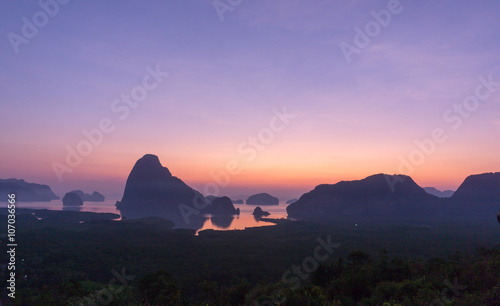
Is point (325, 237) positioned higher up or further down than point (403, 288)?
further down

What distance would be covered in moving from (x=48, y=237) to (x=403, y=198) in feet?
493

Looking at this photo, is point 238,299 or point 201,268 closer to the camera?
point 238,299

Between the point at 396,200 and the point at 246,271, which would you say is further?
the point at 396,200

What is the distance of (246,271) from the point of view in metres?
34.5

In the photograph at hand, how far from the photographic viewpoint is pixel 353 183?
18288 centimetres

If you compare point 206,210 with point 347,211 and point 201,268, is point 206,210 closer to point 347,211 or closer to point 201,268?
point 347,211

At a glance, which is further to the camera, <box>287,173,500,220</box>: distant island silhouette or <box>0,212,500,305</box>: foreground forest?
<box>287,173,500,220</box>: distant island silhouette

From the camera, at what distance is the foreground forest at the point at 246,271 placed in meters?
12.9

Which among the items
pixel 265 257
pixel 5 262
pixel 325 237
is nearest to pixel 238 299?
pixel 265 257

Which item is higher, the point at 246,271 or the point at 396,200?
the point at 396,200

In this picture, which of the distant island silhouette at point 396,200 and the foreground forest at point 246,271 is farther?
the distant island silhouette at point 396,200

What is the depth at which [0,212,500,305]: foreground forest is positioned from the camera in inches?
508

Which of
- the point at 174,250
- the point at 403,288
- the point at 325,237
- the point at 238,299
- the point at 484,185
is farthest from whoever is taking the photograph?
the point at 484,185

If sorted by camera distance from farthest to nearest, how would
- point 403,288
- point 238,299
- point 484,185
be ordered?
point 484,185, point 238,299, point 403,288
